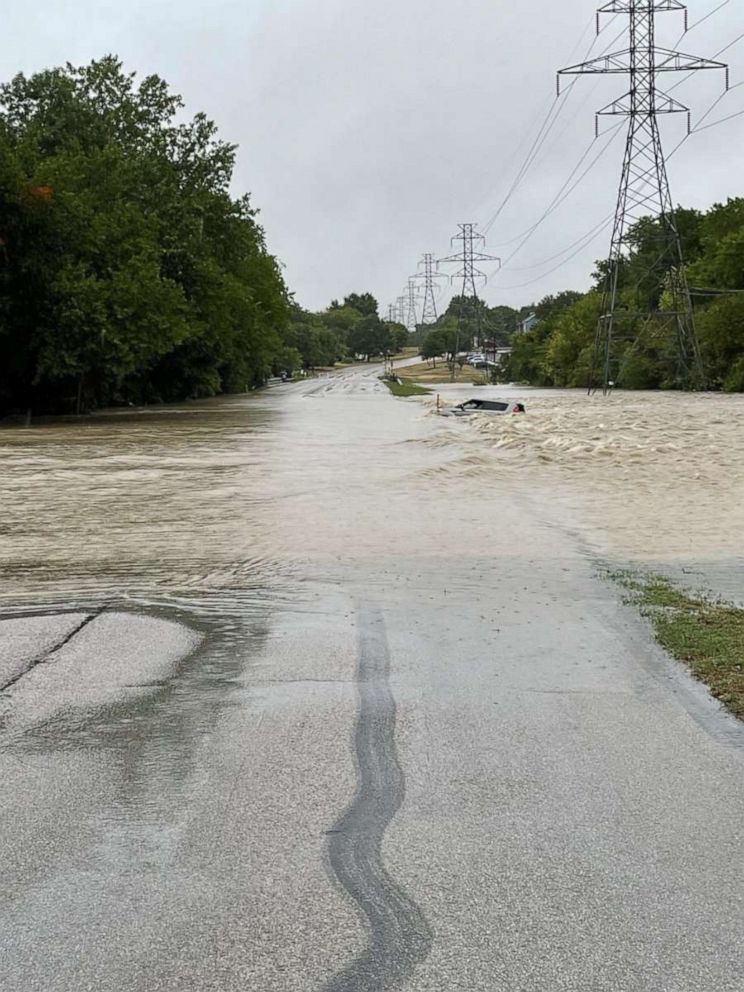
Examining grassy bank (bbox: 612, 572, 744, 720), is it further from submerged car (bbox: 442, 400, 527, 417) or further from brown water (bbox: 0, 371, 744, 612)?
submerged car (bbox: 442, 400, 527, 417)

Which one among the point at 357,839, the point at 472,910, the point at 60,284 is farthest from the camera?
the point at 60,284

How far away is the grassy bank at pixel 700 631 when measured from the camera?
6488mm

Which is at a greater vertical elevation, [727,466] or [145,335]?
[145,335]

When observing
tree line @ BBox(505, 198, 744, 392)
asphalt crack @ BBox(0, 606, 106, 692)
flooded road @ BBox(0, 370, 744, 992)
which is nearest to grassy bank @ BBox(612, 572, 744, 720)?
flooded road @ BBox(0, 370, 744, 992)

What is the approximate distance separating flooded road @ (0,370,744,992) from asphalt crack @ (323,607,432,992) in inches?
0.5

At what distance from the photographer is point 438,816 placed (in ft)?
14.8

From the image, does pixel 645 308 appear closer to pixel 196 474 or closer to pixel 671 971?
pixel 196 474

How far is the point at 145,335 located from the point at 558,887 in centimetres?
4137

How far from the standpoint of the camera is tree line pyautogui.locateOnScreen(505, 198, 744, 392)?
197 ft

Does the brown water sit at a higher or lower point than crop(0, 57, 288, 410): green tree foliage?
lower

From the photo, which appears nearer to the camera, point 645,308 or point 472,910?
point 472,910

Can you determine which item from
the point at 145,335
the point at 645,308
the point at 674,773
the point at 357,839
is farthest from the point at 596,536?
the point at 645,308

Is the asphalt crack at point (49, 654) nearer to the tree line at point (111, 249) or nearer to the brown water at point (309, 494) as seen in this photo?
the brown water at point (309, 494)

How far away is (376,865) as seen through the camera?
159 inches
